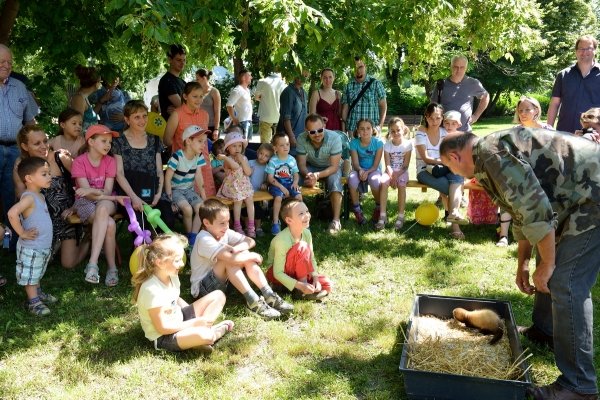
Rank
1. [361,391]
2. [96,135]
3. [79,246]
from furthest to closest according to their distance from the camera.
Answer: [79,246] → [96,135] → [361,391]

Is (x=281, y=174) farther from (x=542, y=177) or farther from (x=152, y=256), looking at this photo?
(x=542, y=177)

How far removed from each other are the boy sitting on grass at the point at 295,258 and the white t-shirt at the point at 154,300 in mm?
1050

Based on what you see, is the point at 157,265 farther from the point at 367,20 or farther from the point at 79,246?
the point at 367,20

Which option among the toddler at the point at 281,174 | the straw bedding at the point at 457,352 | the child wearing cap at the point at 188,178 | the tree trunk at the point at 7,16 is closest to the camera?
the straw bedding at the point at 457,352

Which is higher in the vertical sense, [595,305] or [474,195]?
[474,195]

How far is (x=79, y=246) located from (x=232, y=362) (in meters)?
2.66

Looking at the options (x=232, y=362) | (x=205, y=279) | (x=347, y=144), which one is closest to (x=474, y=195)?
(x=347, y=144)

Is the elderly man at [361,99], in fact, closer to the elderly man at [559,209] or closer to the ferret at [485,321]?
the ferret at [485,321]

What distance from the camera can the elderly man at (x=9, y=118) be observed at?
5266 millimetres

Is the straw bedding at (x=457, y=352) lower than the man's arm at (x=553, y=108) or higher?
lower

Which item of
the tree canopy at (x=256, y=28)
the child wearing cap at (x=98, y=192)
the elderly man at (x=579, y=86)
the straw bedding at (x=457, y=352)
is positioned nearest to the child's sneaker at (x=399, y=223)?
the tree canopy at (x=256, y=28)

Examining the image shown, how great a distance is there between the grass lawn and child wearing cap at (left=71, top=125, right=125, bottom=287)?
0.32 meters

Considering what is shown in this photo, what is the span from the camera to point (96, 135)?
17.0 feet

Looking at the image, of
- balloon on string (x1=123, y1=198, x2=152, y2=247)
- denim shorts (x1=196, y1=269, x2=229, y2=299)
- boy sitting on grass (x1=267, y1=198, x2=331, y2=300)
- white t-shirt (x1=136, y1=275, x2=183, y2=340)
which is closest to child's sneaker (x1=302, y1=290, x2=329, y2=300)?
boy sitting on grass (x1=267, y1=198, x2=331, y2=300)
